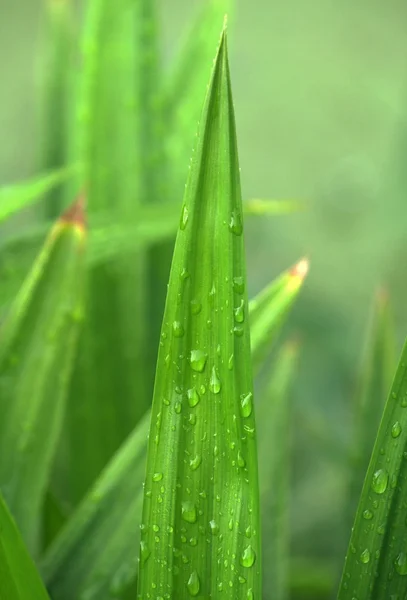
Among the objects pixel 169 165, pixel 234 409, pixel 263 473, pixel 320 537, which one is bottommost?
pixel 320 537

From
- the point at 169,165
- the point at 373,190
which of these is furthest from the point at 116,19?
the point at 373,190

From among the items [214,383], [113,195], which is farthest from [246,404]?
[113,195]

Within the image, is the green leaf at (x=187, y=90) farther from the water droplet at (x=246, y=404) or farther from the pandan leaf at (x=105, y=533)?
the water droplet at (x=246, y=404)

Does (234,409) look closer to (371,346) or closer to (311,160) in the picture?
(371,346)

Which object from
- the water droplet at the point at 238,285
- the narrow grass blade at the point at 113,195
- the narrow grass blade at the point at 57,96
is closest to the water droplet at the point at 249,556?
the water droplet at the point at 238,285

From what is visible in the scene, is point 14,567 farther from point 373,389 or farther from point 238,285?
point 373,389

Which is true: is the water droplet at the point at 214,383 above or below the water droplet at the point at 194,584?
above
